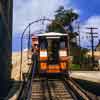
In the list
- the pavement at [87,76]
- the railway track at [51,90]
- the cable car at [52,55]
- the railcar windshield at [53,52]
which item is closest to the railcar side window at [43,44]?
the cable car at [52,55]

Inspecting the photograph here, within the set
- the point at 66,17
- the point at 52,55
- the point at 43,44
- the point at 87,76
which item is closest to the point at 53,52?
the point at 52,55

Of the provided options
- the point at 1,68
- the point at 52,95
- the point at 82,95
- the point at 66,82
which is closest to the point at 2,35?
the point at 1,68

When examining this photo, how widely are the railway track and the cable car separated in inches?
65.2

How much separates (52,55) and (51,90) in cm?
733

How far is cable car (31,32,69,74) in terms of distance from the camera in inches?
1335

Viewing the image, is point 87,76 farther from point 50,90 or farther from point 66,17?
point 66,17

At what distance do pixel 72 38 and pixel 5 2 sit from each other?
172ft

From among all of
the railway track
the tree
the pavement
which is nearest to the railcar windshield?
the railway track

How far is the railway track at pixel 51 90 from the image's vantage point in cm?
2457

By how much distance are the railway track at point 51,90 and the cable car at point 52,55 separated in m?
1.66

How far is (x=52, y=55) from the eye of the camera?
34.3 meters

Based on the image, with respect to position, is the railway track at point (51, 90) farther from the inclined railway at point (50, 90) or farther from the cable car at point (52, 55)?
the cable car at point (52, 55)

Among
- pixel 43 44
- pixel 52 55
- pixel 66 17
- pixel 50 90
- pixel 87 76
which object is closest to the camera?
pixel 50 90

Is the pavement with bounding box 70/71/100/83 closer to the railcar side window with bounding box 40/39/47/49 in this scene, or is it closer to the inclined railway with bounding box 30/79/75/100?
the railcar side window with bounding box 40/39/47/49
